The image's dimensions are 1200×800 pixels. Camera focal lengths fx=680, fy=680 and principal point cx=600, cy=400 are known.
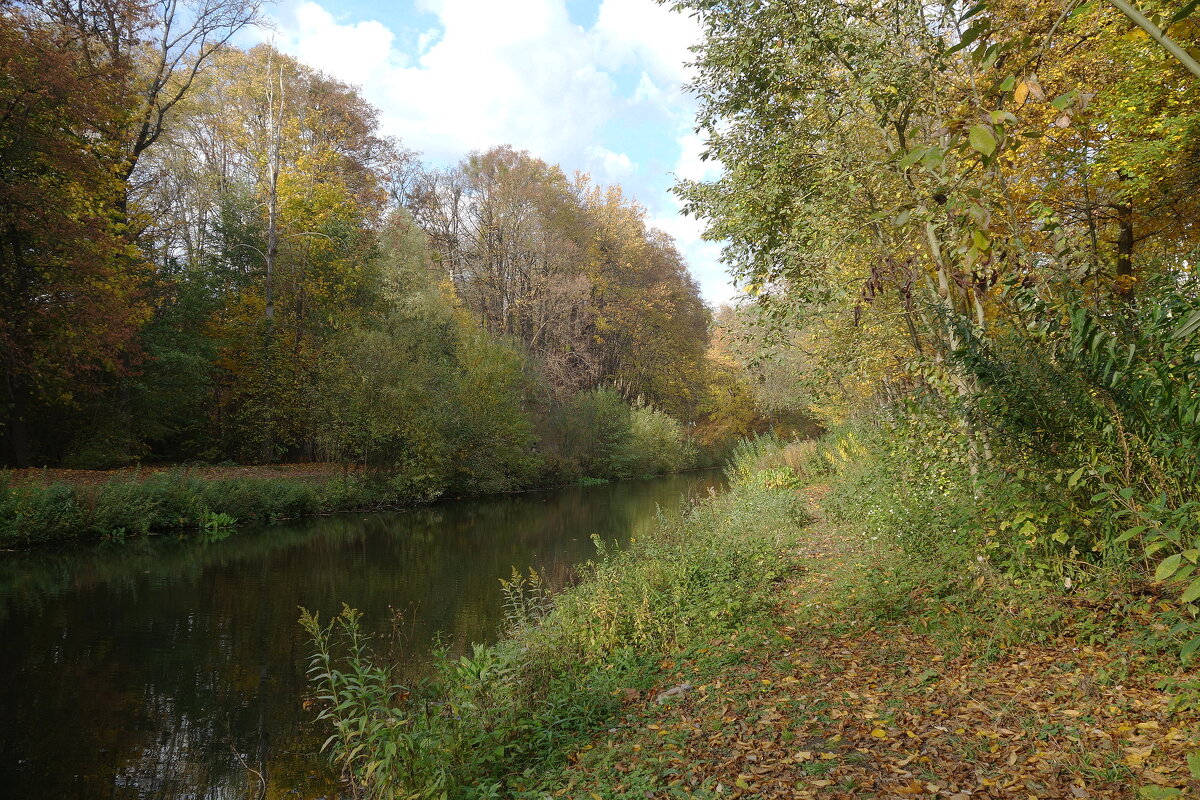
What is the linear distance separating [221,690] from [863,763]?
632 centimetres

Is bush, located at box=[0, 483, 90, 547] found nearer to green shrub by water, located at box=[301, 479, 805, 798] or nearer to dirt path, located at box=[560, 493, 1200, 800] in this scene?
green shrub by water, located at box=[301, 479, 805, 798]

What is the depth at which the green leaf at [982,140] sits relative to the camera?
4.19 feet

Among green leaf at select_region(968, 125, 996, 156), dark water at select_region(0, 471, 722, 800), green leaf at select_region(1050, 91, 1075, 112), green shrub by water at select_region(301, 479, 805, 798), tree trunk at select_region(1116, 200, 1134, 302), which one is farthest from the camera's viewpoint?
tree trunk at select_region(1116, 200, 1134, 302)

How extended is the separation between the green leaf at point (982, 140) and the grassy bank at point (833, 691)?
6.60ft

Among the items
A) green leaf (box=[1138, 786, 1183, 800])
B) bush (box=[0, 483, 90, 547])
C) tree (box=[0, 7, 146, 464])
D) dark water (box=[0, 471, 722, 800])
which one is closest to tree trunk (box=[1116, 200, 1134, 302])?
green leaf (box=[1138, 786, 1183, 800])

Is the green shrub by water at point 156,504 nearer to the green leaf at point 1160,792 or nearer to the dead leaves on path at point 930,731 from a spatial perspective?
the dead leaves on path at point 930,731

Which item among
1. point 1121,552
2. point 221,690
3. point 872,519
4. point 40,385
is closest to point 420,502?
point 40,385

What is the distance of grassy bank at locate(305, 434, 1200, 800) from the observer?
3.28 m

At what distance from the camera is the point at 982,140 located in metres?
1.32

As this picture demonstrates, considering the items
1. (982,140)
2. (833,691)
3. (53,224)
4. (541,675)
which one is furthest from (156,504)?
(982,140)

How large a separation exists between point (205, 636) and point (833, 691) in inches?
305

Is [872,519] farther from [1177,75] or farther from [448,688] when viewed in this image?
[1177,75]

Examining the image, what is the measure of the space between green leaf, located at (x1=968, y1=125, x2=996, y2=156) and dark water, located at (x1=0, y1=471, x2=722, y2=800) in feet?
19.2

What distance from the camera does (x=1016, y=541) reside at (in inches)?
182
